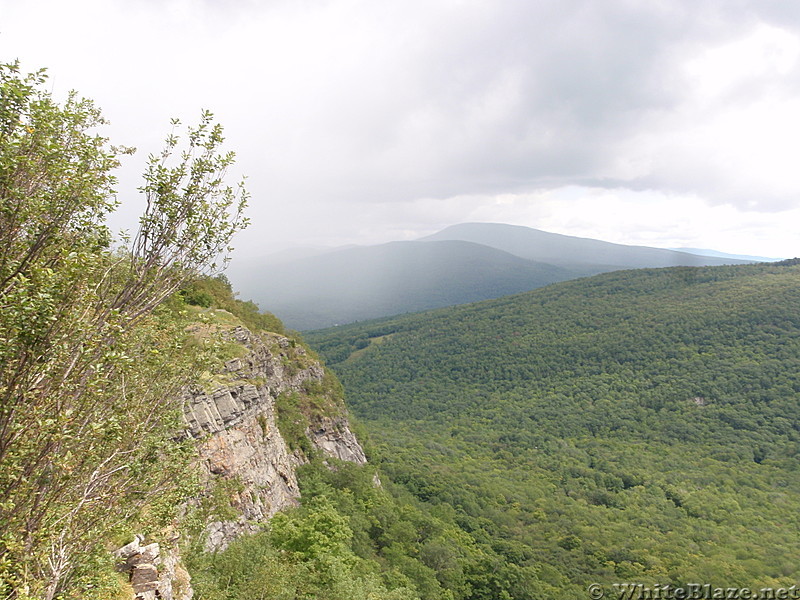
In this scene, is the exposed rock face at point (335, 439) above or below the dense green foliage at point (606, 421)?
above

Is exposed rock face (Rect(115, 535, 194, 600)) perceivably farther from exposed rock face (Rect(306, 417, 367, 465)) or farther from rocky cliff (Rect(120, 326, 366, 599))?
exposed rock face (Rect(306, 417, 367, 465))

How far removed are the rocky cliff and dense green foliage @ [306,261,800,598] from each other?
663 inches

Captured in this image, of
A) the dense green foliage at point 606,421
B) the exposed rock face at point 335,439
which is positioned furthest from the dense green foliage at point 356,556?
the exposed rock face at point 335,439

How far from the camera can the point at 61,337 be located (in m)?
4.79

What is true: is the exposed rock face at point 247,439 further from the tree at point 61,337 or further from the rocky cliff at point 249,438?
the tree at point 61,337

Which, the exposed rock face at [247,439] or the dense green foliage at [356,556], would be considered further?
the exposed rock face at [247,439]

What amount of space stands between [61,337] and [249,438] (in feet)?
57.2

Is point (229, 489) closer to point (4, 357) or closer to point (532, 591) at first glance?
point (4, 357)

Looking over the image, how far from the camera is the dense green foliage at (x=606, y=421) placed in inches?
1719

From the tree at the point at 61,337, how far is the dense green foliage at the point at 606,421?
32.1 meters

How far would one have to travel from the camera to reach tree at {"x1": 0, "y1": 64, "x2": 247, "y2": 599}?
450cm

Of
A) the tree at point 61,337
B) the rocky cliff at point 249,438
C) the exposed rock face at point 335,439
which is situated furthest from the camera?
the exposed rock face at point 335,439

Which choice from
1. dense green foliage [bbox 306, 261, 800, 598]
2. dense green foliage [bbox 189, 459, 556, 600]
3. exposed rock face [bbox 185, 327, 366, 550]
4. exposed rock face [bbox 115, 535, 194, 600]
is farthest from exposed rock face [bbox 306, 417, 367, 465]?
exposed rock face [bbox 115, 535, 194, 600]

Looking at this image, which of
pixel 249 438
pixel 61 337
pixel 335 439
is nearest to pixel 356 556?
pixel 249 438
